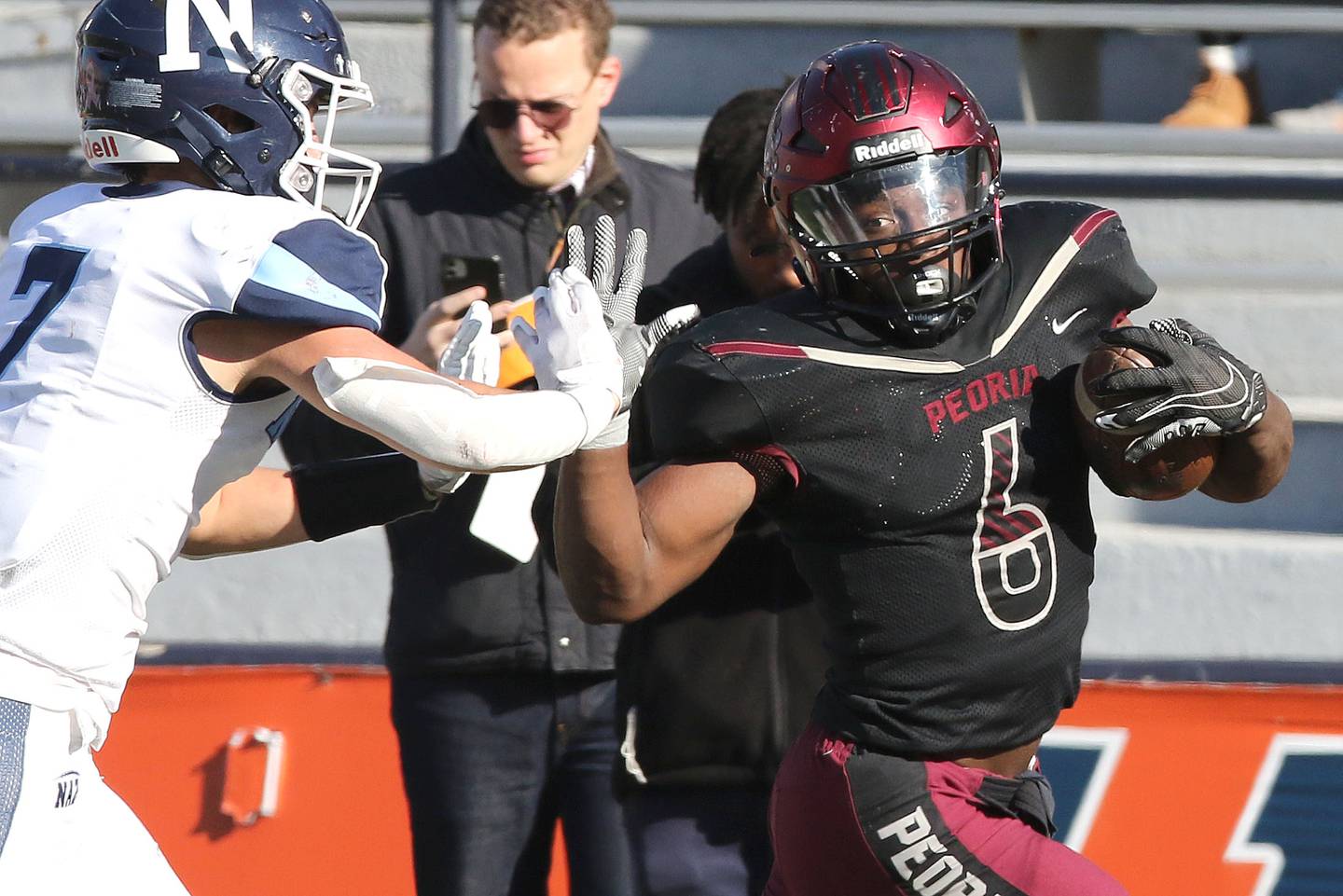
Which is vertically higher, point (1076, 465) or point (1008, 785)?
point (1076, 465)

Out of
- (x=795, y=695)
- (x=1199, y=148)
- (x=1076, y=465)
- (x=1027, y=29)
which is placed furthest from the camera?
(x=1027, y=29)

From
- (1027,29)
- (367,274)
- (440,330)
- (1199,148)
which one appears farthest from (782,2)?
(367,274)

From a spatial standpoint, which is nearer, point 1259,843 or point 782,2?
point 1259,843

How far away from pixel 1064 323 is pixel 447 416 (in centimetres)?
86

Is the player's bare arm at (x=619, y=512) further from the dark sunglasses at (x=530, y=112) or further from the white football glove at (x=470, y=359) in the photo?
the dark sunglasses at (x=530, y=112)

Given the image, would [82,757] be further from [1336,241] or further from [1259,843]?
[1336,241]

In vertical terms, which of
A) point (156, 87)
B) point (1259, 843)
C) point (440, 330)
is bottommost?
point (1259, 843)

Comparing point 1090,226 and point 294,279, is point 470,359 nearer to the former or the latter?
point 294,279

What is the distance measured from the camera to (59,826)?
1.86m

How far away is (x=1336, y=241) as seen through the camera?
17.0ft

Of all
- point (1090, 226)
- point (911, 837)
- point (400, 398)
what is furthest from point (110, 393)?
point (1090, 226)

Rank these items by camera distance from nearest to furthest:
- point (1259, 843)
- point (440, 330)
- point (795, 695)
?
1. point (795, 695)
2. point (440, 330)
3. point (1259, 843)

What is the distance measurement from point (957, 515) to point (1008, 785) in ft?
1.15

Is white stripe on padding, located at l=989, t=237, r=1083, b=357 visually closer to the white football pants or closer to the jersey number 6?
the jersey number 6
